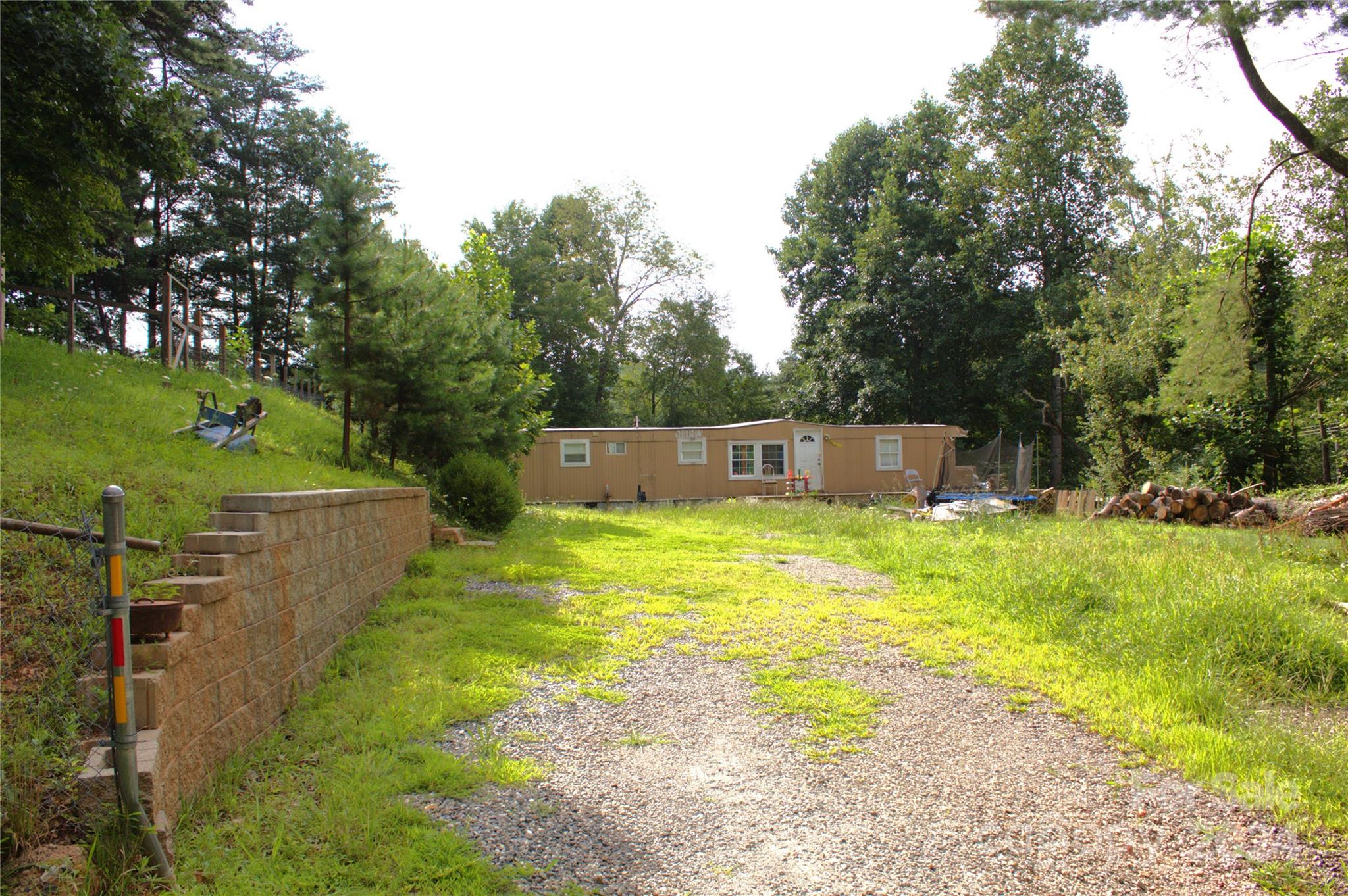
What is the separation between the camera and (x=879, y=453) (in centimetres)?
2102

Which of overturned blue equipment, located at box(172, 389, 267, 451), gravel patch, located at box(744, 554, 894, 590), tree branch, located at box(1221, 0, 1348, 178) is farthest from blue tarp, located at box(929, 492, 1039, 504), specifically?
overturned blue equipment, located at box(172, 389, 267, 451)

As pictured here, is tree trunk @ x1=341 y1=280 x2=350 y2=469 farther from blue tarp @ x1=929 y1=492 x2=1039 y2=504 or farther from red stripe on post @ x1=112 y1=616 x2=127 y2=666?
blue tarp @ x1=929 y1=492 x2=1039 y2=504

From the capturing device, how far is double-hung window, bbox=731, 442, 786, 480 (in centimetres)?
2016

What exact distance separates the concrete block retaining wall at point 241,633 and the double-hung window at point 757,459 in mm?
15380

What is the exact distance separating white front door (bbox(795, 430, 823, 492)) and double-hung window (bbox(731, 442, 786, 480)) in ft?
1.27

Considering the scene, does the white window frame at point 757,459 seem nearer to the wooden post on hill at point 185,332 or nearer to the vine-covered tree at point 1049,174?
the vine-covered tree at point 1049,174

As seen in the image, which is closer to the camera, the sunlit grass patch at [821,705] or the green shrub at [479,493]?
the sunlit grass patch at [821,705]

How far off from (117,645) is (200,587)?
722 millimetres

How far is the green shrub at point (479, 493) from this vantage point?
1034cm

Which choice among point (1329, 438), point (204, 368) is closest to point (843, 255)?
point (1329, 438)

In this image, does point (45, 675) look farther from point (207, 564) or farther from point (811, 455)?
point (811, 455)

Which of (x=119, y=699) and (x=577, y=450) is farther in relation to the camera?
(x=577, y=450)

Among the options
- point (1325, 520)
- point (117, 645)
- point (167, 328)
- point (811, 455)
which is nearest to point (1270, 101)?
point (1325, 520)

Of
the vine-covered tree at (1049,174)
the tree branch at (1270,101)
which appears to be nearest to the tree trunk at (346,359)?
the tree branch at (1270,101)
